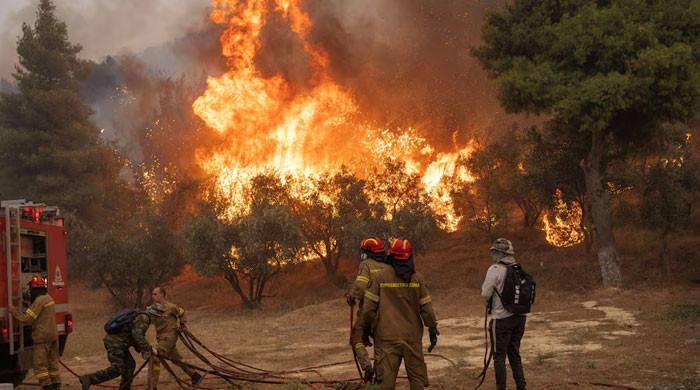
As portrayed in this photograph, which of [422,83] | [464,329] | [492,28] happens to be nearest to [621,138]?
[492,28]

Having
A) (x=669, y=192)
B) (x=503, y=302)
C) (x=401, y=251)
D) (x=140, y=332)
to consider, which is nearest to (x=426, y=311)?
(x=401, y=251)

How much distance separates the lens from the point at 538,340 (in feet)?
54.0

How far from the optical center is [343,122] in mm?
53719

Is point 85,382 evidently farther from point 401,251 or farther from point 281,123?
point 281,123

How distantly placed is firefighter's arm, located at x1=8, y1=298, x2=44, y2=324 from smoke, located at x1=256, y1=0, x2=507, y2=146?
147 feet

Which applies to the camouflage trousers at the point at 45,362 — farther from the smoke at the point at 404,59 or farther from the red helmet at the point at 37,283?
the smoke at the point at 404,59

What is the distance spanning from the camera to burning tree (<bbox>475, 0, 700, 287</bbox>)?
1021 inches

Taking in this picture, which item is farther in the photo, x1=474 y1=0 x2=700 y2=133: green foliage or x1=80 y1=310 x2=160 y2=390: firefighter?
x1=474 y1=0 x2=700 y2=133: green foliage

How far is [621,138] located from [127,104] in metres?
77.1

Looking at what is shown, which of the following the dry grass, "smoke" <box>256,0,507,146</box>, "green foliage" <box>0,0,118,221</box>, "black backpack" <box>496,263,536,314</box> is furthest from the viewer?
"smoke" <box>256,0,507,146</box>

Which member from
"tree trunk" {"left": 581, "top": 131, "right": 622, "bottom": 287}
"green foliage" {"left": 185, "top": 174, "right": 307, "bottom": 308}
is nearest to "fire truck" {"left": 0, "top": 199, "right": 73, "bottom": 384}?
"green foliage" {"left": 185, "top": 174, "right": 307, "bottom": 308}

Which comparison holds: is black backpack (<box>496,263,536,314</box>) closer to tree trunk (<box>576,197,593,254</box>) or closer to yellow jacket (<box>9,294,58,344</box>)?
yellow jacket (<box>9,294,58,344</box>)

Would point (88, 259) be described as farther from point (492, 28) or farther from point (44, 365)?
point (44, 365)

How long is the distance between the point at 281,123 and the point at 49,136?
57.2 feet
